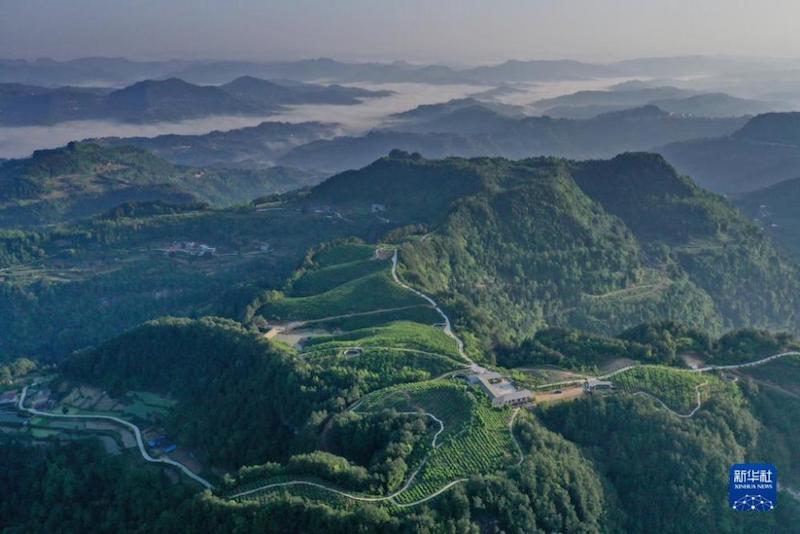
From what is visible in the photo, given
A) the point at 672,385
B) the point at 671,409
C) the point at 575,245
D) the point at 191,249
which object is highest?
the point at 672,385

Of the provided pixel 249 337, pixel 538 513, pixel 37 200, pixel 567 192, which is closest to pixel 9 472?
pixel 249 337

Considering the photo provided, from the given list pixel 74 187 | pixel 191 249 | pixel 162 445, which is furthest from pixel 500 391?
pixel 74 187

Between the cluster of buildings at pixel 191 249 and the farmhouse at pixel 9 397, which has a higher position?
the cluster of buildings at pixel 191 249

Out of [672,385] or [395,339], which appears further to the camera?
[395,339]

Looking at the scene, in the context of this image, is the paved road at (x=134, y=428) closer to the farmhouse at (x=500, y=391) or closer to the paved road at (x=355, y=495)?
the paved road at (x=355, y=495)

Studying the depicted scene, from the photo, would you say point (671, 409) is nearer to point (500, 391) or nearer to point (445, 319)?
point (500, 391)

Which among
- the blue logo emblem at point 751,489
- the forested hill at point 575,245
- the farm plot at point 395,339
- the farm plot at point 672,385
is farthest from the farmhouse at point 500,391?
the forested hill at point 575,245
